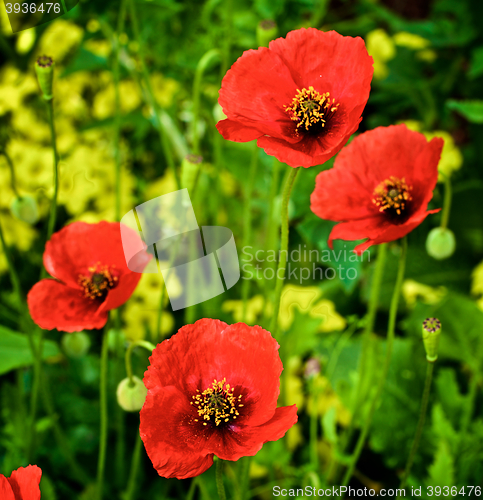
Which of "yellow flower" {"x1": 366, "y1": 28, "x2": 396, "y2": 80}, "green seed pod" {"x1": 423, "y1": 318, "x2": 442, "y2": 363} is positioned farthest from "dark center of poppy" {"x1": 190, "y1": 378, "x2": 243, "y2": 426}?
"yellow flower" {"x1": 366, "y1": 28, "x2": 396, "y2": 80}

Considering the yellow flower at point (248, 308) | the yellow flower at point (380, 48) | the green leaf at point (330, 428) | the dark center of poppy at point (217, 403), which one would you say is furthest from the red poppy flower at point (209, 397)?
the yellow flower at point (380, 48)

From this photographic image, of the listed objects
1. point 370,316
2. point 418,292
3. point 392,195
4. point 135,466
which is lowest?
point 418,292

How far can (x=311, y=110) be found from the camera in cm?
31

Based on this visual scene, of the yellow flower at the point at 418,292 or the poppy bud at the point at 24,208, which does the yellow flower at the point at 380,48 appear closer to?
the yellow flower at the point at 418,292

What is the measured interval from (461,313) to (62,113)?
749 millimetres

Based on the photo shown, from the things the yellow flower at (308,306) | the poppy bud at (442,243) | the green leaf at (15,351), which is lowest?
the yellow flower at (308,306)

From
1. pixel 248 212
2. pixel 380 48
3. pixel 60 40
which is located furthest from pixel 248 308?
pixel 380 48

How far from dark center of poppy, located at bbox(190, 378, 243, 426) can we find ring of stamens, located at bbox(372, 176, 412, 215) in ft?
0.52

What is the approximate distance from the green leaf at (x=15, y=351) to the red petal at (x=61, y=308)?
14 cm

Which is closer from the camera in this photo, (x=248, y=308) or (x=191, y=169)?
(x=191, y=169)

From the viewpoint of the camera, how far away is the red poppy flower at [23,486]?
26cm

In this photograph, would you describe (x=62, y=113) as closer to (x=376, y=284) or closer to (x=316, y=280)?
(x=316, y=280)

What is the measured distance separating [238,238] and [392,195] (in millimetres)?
514

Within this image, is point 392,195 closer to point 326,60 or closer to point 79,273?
point 326,60
